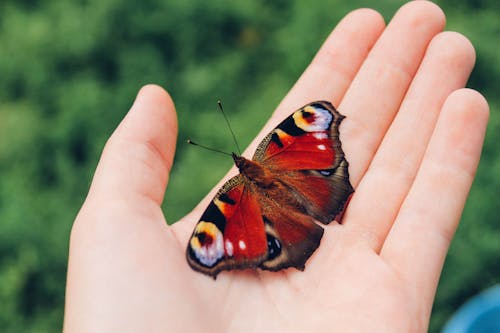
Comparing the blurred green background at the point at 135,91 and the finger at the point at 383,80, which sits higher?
the finger at the point at 383,80

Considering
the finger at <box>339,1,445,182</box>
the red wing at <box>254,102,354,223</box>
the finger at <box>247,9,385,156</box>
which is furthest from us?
the finger at <box>247,9,385,156</box>

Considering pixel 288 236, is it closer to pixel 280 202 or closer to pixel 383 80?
pixel 280 202

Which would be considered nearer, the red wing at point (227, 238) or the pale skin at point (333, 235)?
the pale skin at point (333, 235)

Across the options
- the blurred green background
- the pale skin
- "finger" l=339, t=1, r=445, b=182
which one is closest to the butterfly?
the pale skin

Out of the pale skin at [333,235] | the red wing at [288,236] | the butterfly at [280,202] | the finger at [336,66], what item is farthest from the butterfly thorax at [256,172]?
the finger at [336,66]

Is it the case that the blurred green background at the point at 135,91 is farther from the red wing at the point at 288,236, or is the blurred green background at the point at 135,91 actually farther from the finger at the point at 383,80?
the red wing at the point at 288,236

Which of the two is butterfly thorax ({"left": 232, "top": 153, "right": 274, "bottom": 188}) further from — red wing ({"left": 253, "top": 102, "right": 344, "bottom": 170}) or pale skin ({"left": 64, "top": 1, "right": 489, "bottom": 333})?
pale skin ({"left": 64, "top": 1, "right": 489, "bottom": 333})
